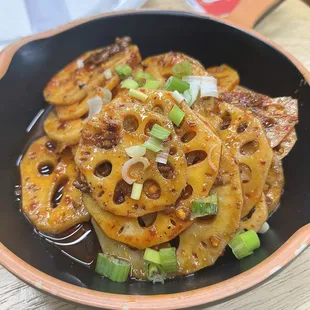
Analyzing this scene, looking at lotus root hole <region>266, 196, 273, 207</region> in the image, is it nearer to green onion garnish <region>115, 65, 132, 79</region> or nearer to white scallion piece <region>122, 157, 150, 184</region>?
white scallion piece <region>122, 157, 150, 184</region>

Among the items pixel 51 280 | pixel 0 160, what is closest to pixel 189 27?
pixel 0 160

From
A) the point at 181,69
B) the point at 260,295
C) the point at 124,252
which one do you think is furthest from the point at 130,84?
the point at 260,295

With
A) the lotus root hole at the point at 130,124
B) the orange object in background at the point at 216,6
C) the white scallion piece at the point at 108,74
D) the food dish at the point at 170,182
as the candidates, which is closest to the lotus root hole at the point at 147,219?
the food dish at the point at 170,182

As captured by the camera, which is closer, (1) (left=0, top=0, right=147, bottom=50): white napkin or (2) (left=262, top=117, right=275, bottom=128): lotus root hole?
(2) (left=262, top=117, right=275, bottom=128): lotus root hole

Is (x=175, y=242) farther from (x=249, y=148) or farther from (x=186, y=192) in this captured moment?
(x=249, y=148)

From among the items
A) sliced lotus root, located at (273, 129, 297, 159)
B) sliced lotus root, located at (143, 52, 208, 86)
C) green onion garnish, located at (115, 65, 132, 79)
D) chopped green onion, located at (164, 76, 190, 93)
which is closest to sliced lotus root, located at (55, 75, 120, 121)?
green onion garnish, located at (115, 65, 132, 79)

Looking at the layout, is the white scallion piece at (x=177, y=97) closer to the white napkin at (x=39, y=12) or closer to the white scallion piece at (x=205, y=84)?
the white scallion piece at (x=205, y=84)

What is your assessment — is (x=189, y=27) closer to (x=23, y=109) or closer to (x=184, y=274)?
(x=23, y=109)
